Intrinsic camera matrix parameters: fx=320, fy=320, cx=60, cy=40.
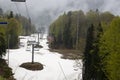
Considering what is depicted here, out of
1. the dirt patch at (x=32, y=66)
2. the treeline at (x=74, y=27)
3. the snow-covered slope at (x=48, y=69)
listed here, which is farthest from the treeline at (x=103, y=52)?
the treeline at (x=74, y=27)

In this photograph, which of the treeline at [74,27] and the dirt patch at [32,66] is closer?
the dirt patch at [32,66]

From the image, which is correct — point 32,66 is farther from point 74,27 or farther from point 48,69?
point 74,27

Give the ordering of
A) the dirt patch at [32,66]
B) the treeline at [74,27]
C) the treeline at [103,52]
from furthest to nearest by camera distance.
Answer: the treeline at [74,27]
the dirt patch at [32,66]
the treeline at [103,52]

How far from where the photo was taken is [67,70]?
70000 mm

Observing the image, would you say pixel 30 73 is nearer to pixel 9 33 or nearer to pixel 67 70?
pixel 67 70

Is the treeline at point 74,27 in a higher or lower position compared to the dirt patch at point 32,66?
higher

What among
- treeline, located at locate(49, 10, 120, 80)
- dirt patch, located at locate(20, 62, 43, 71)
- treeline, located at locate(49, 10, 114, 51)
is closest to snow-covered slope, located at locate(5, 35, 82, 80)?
dirt patch, located at locate(20, 62, 43, 71)

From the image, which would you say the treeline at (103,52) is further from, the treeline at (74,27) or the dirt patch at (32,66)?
the treeline at (74,27)

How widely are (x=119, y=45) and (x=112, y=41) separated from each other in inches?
83.8

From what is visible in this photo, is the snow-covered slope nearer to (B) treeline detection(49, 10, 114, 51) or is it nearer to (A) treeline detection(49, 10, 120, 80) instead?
(A) treeline detection(49, 10, 120, 80)

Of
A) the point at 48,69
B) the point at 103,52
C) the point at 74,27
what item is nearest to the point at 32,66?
the point at 48,69

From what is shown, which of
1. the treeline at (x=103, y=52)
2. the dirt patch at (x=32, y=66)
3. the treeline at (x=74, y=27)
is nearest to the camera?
the treeline at (x=103, y=52)

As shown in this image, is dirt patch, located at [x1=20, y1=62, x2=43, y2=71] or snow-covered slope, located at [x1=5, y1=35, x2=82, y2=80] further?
dirt patch, located at [x1=20, y1=62, x2=43, y2=71]

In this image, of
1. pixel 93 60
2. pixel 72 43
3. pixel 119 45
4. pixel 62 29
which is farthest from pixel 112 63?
pixel 62 29
